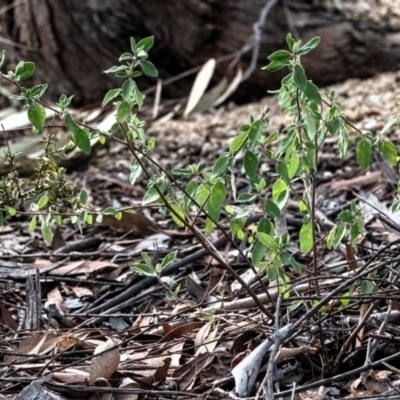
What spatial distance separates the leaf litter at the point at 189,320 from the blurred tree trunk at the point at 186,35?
1195mm

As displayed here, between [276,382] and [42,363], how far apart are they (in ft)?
1.51

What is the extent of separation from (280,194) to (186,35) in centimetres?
241

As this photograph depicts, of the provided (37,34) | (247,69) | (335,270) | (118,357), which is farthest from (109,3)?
(118,357)

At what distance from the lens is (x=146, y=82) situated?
373 centimetres

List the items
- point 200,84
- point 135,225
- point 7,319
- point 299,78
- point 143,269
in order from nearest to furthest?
point 299,78 → point 143,269 → point 7,319 → point 135,225 → point 200,84

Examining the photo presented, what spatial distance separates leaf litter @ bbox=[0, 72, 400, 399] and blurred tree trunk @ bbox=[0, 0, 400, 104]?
1.19 m

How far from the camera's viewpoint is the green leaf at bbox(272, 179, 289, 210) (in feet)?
4.11

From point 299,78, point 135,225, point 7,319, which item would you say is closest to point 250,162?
point 299,78

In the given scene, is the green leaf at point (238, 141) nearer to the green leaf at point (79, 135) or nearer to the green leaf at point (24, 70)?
the green leaf at point (79, 135)

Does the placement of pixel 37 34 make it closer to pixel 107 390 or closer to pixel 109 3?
pixel 109 3

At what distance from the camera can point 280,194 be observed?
1265mm

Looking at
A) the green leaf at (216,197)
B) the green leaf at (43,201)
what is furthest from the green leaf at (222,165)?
the green leaf at (43,201)

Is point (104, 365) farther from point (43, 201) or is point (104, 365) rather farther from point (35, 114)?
point (35, 114)

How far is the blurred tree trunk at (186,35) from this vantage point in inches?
138
